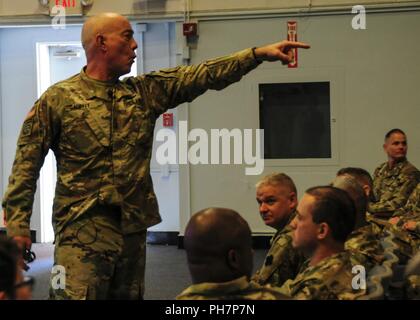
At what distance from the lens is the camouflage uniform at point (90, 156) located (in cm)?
225

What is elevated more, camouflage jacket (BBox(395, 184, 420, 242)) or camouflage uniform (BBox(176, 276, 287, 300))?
camouflage uniform (BBox(176, 276, 287, 300))

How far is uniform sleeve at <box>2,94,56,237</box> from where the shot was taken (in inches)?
86.0

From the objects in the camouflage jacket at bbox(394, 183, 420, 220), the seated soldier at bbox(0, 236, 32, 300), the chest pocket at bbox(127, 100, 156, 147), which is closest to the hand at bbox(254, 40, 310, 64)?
the chest pocket at bbox(127, 100, 156, 147)

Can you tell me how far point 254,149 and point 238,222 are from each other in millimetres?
4927

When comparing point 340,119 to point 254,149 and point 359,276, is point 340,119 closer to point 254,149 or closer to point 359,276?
point 254,149

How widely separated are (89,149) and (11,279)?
1009 mm

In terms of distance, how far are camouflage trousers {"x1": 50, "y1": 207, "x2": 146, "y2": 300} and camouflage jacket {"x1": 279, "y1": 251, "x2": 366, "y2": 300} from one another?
0.63 meters

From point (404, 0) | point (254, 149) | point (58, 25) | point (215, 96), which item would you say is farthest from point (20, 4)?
point (404, 0)

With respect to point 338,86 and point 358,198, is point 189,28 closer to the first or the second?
point 338,86

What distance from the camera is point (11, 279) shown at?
4.33 feet

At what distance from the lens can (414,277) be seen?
221cm

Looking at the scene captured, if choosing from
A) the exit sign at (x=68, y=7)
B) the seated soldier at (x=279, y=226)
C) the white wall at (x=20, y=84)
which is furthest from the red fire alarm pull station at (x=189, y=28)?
the seated soldier at (x=279, y=226)

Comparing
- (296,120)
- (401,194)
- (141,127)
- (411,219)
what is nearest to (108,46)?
(141,127)

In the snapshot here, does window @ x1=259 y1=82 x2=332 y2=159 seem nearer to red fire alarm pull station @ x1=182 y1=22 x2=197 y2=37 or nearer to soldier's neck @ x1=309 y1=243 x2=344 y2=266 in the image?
red fire alarm pull station @ x1=182 y1=22 x2=197 y2=37
